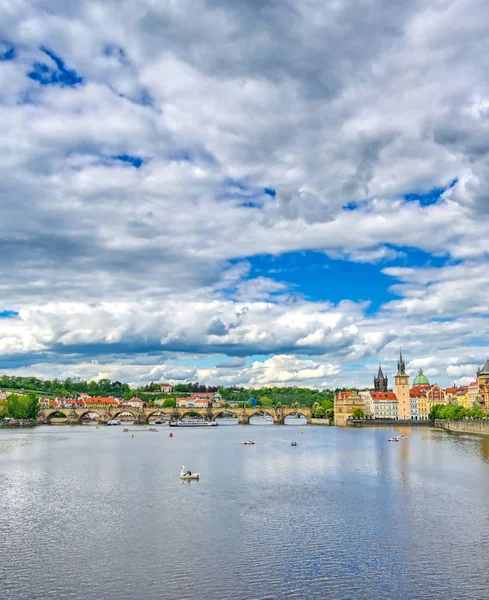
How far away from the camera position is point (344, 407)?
18762 centimetres

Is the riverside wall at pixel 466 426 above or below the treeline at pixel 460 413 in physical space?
below

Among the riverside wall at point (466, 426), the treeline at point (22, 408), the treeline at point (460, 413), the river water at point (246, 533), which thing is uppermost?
the treeline at point (22, 408)

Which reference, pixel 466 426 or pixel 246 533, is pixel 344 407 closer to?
pixel 466 426

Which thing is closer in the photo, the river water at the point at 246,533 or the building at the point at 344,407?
the river water at the point at 246,533

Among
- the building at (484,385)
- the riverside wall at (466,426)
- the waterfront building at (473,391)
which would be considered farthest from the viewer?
the waterfront building at (473,391)

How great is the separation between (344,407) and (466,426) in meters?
57.5

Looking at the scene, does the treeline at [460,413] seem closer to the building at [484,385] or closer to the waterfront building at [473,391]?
the building at [484,385]

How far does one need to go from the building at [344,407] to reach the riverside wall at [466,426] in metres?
31.4

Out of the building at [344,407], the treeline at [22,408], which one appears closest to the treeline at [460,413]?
the building at [344,407]

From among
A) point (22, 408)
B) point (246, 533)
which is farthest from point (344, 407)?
point (246, 533)

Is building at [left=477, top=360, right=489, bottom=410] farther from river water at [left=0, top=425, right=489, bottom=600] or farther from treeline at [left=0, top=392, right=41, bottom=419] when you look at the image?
treeline at [left=0, top=392, right=41, bottom=419]

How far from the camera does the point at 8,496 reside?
48.4 metres

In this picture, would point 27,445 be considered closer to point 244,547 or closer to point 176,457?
point 176,457

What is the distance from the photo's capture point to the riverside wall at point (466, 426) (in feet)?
394
